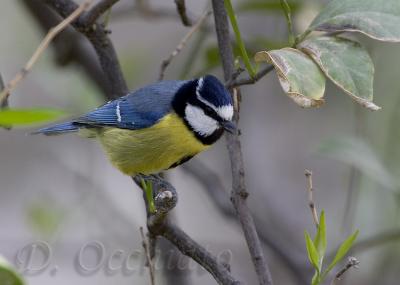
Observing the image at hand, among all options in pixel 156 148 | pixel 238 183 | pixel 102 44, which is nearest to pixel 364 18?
pixel 238 183

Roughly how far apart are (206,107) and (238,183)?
1.59ft

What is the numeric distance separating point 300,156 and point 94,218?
90 centimetres

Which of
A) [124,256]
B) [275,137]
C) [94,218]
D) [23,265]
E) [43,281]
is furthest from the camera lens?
[275,137]

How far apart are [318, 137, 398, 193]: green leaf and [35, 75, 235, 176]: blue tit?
0.25 meters

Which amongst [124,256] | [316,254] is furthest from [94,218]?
[316,254]

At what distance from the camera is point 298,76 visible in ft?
3.08

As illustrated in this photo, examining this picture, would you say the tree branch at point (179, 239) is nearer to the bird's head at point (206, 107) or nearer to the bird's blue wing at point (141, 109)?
the bird's head at point (206, 107)

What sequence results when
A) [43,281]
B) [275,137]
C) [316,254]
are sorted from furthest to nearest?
[275,137]
[43,281]
[316,254]

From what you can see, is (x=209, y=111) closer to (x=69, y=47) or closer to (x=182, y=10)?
(x=182, y=10)

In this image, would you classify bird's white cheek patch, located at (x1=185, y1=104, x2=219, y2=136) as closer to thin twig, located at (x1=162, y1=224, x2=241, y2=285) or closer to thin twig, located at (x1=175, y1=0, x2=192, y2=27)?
thin twig, located at (x1=175, y1=0, x2=192, y2=27)

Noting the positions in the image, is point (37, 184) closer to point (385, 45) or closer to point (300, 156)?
point (300, 156)

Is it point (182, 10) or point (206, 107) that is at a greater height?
point (182, 10)

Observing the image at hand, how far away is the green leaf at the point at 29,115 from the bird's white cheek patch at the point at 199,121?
100 centimetres

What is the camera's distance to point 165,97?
169cm
